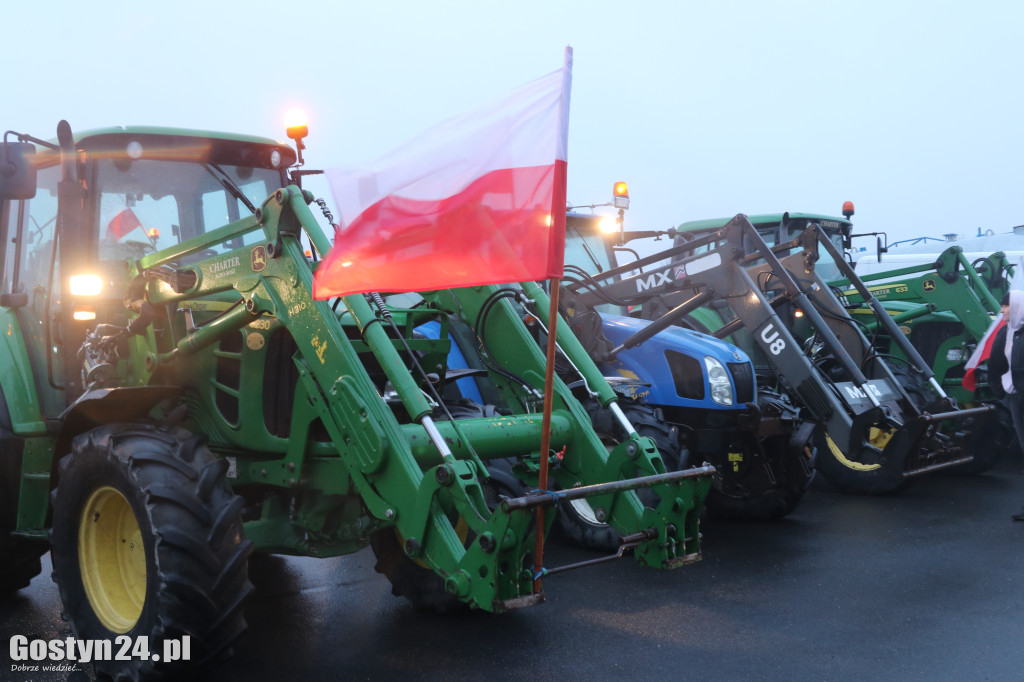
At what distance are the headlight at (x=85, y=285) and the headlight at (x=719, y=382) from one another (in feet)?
12.6

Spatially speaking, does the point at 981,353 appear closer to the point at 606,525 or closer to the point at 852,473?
the point at 852,473

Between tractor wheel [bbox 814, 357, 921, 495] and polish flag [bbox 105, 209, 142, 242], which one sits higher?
polish flag [bbox 105, 209, 142, 242]

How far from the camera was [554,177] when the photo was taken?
327 centimetres

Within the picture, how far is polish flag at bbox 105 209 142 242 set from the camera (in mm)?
4676

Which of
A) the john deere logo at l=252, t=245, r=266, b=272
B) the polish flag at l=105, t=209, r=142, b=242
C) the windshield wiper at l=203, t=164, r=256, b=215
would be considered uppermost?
the windshield wiper at l=203, t=164, r=256, b=215

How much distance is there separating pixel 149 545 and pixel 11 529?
1668 millimetres

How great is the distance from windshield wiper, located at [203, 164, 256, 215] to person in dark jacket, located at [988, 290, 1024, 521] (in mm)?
5701

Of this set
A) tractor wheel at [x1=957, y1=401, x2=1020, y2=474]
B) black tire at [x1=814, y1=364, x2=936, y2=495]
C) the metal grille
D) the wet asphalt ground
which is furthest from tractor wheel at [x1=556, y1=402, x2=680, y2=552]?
tractor wheel at [x1=957, y1=401, x2=1020, y2=474]

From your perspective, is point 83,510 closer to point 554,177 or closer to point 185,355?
point 185,355

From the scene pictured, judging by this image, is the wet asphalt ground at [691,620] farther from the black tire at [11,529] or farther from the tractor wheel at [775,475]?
the tractor wheel at [775,475]

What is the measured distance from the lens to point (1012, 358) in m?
7.19

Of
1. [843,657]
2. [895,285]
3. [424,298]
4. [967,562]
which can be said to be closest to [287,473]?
[424,298]

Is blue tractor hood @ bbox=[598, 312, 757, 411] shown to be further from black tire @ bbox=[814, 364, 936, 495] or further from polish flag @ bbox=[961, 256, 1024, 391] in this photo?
polish flag @ bbox=[961, 256, 1024, 391]

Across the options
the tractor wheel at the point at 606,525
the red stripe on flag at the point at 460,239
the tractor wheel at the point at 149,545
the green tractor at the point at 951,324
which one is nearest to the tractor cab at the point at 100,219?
the tractor wheel at the point at 149,545
